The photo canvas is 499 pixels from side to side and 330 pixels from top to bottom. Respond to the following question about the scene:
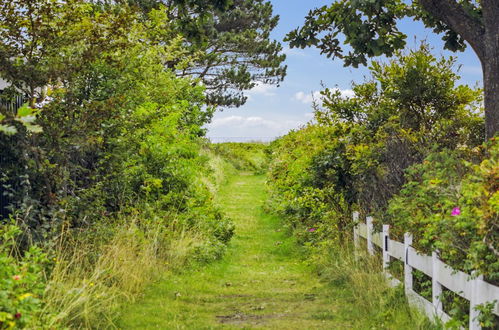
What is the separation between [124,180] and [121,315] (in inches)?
120

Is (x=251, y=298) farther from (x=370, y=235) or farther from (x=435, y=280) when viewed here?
(x=435, y=280)

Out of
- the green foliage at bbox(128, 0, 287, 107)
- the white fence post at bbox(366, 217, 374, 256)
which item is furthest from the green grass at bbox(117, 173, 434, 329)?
the green foliage at bbox(128, 0, 287, 107)

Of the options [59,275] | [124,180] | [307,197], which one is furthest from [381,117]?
[59,275]

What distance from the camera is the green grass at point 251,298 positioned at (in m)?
7.35

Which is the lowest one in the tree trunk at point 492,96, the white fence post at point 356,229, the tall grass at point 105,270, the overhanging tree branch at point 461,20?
the tall grass at point 105,270

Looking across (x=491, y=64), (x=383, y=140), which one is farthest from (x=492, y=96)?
(x=383, y=140)

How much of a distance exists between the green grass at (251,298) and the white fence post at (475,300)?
1068mm

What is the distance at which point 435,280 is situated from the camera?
19.9ft

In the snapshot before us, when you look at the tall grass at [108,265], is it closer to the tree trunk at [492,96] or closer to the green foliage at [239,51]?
the tree trunk at [492,96]

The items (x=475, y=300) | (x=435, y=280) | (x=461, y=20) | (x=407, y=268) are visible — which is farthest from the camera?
(x=461, y=20)

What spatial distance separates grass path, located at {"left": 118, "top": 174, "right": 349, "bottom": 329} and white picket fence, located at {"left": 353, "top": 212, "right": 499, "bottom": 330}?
1.01 metres

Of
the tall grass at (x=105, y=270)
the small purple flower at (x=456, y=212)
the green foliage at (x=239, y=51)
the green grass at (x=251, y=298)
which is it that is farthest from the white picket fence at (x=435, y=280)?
the green foliage at (x=239, y=51)

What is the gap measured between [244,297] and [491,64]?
4857mm

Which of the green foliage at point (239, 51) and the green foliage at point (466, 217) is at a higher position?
the green foliage at point (239, 51)
